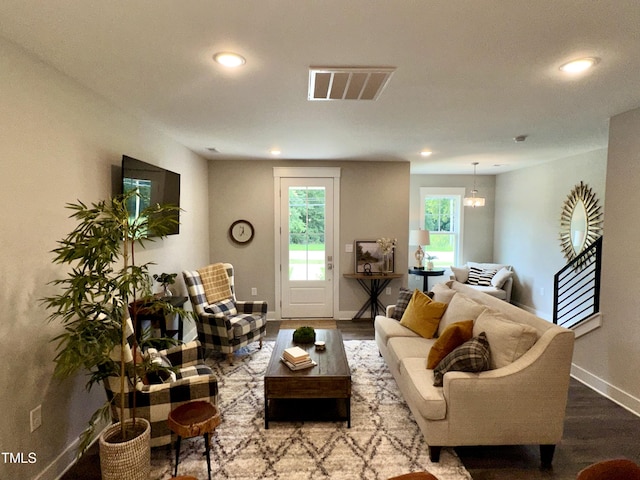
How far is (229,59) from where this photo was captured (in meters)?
1.87

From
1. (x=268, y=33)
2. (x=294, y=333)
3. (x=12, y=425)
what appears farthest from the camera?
(x=294, y=333)

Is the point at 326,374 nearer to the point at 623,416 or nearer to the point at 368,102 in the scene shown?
the point at 368,102

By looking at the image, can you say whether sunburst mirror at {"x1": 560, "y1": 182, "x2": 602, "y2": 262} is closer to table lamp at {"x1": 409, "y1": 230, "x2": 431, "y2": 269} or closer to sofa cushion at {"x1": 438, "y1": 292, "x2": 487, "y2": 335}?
table lamp at {"x1": 409, "y1": 230, "x2": 431, "y2": 269}

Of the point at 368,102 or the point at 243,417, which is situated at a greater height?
the point at 368,102

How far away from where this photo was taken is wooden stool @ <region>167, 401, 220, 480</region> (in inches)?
73.5

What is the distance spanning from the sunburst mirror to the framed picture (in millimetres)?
2505

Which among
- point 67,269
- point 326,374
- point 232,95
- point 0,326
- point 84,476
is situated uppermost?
point 232,95

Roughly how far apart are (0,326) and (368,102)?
8.59ft

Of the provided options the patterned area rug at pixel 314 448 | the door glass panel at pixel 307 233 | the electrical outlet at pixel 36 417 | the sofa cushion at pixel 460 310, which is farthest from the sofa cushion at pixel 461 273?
the electrical outlet at pixel 36 417

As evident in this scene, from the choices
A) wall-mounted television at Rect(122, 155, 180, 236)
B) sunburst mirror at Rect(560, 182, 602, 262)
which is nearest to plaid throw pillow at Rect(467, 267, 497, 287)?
sunburst mirror at Rect(560, 182, 602, 262)

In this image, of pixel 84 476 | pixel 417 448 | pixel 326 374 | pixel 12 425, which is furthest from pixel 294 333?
pixel 12 425

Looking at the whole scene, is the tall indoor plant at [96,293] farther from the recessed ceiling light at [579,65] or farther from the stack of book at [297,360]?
the recessed ceiling light at [579,65]

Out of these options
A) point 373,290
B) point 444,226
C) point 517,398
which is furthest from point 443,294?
point 444,226

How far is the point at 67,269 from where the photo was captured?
6.96 ft
